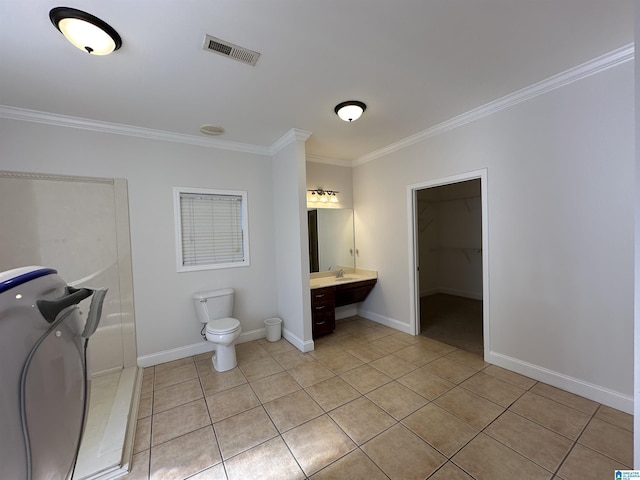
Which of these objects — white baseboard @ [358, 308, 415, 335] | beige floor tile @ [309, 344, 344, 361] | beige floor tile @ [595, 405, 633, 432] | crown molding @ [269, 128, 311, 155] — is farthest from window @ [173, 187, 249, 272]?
beige floor tile @ [595, 405, 633, 432]

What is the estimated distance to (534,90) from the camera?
219 centimetres

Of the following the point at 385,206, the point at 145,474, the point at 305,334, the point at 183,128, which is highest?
the point at 183,128

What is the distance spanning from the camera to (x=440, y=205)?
584cm

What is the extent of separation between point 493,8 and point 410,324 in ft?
10.3

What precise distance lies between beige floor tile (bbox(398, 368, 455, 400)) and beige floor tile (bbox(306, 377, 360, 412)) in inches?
20.0

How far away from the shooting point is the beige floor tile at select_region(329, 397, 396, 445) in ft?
5.82

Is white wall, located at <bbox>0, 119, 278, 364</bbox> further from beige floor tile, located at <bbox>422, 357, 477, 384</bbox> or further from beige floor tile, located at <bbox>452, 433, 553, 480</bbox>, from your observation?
beige floor tile, located at <bbox>452, 433, 553, 480</bbox>

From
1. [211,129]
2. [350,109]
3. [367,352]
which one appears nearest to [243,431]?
[367,352]

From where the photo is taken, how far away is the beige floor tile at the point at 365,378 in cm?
232

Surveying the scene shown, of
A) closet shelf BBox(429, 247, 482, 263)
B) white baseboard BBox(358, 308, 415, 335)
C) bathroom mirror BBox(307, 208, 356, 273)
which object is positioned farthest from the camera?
closet shelf BBox(429, 247, 482, 263)

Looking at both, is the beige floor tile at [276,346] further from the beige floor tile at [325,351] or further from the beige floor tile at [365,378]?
the beige floor tile at [365,378]

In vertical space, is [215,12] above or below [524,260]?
above

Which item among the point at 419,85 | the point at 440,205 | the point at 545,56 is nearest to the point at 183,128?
the point at 419,85

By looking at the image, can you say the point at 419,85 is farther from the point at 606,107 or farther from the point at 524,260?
the point at 524,260
